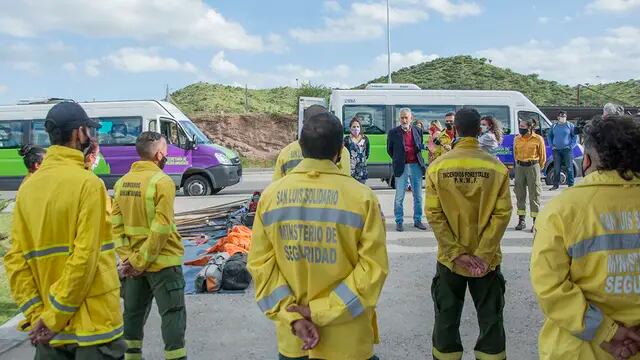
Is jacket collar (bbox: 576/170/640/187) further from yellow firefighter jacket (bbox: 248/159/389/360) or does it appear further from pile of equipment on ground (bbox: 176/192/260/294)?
pile of equipment on ground (bbox: 176/192/260/294)

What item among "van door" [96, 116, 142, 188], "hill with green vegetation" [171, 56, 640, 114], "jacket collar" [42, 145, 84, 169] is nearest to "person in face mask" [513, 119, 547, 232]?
"jacket collar" [42, 145, 84, 169]

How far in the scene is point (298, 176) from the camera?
2.71 metres

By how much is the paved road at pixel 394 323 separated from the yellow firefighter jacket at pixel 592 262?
7.38 feet

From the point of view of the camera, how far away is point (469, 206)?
380 centimetres

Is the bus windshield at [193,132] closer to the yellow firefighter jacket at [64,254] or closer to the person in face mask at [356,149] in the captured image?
the person in face mask at [356,149]

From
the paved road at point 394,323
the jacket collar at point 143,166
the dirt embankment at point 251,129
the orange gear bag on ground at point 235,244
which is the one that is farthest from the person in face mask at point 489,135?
the dirt embankment at point 251,129

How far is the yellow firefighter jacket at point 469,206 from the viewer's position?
3.76 metres

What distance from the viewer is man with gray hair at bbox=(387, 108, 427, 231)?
9.29m

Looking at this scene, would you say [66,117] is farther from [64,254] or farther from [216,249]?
[216,249]

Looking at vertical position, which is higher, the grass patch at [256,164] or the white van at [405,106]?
the white van at [405,106]

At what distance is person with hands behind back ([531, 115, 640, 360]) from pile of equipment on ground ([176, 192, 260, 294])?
146 inches

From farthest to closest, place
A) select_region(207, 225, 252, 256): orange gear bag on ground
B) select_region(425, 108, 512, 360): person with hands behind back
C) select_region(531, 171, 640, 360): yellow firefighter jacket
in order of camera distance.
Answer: select_region(207, 225, 252, 256): orange gear bag on ground
select_region(425, 108, 512, 360): person with hands behind back
select_region(531, 171, 640, 360): yellow firefighter jacket

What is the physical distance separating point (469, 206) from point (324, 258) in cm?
155

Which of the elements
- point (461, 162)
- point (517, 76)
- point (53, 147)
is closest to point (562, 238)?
point (461, 162)
